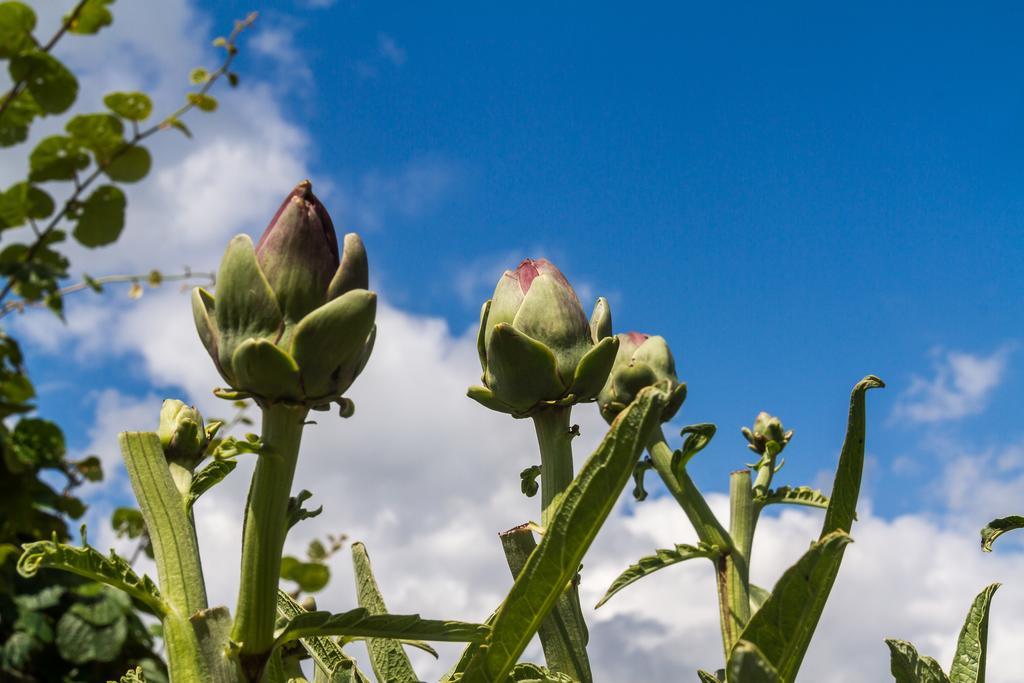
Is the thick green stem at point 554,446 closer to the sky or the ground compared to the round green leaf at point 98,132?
closer to the ground

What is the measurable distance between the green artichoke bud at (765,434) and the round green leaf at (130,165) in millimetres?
1379

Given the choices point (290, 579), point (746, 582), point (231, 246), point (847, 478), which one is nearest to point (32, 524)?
point (290, 579)

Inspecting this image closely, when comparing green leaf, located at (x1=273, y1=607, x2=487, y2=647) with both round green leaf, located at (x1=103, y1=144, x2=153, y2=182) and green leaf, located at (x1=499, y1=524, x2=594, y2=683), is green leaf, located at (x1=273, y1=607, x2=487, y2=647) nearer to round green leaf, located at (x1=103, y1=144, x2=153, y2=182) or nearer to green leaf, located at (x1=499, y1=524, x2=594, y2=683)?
green leaf, located at (x1=499, y1=524, x2=594, y2=683)

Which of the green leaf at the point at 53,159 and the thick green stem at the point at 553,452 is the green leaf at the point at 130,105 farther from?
the thick green stem at the point at 553,452

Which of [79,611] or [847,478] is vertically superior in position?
[79,611]

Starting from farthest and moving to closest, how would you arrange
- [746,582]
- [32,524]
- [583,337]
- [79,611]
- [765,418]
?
[79,611], [32,524], [765,418], [746,582], [583,337]

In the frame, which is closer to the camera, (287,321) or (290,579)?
(287,321)

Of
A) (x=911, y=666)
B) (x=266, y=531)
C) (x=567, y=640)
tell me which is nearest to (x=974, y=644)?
(x=911, y=666)

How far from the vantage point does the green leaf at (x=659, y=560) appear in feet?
4.83

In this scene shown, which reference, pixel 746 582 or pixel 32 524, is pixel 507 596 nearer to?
pixel 746 582

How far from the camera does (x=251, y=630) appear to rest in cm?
79

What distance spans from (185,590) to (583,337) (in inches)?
18.5

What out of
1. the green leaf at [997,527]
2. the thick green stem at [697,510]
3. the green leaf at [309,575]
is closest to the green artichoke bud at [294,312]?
the green leaf at [997,527]

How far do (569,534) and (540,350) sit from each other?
31 cm
